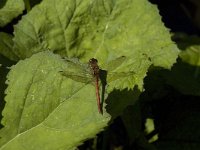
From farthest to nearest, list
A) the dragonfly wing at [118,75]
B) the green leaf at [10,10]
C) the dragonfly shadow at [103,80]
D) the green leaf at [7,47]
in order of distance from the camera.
A: the green leaf at [10,10]
the green leaf at [7,47]
the dragonfly wing at [118,75]
the dragonfly shadow at [103,80]

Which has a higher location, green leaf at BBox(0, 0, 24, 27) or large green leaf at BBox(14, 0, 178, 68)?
green leaf at BBox(0, 0, 24, 27)

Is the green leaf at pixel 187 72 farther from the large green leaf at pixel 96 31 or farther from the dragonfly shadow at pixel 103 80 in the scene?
the dragonfly shadow at pixel 103 80

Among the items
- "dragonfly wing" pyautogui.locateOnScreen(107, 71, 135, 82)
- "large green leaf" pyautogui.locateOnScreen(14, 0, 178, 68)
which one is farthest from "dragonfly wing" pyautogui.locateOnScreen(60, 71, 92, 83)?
"large green leaf" pyautogui.locateOnScreen(14, 0, 178, 68)

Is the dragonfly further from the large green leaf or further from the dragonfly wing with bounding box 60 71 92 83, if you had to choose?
the large green leaf

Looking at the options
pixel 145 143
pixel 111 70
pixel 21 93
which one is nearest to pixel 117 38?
pixel 111 70

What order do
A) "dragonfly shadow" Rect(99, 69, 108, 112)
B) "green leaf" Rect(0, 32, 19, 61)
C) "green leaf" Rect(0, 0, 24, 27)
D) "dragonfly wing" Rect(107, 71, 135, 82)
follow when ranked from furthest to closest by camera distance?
"green leaf" Rect(0, 0, 24, 27) < "green leaf" Rect(0, 32, 19, 61) < "dragonfly wing" Rect(107, 71, 135, 82) < "dragonfly shadow" Rect(99, 69, 108, 112)

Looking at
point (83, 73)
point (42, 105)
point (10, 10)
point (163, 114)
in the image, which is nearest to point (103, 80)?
point (83, 73)

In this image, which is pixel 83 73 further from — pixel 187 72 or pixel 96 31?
pixel 187 72

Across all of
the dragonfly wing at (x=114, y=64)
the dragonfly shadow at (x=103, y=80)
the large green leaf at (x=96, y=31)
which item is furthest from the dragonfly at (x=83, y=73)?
the large green leaf at (x=96, y=31)
